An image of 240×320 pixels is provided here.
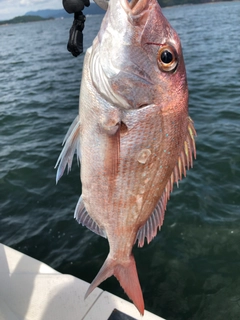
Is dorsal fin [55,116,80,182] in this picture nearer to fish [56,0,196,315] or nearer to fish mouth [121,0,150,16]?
fish [56,0,196,315]

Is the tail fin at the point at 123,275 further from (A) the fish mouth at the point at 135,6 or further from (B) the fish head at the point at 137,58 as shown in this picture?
(A) the fish mouth at the point at 135,6

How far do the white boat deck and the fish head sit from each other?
2218 mm

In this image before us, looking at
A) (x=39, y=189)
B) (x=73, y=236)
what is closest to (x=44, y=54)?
(x=39, y=189)

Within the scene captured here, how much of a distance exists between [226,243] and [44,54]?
22.2 m

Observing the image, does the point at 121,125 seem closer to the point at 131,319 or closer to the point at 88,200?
the point at 88,200

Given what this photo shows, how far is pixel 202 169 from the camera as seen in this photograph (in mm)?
6539

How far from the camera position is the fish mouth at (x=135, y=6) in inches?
58.7

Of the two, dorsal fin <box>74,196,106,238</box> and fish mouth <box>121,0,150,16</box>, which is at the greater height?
fish mouth <box>121,0,150,16</box>

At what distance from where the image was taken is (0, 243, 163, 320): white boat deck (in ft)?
9.77

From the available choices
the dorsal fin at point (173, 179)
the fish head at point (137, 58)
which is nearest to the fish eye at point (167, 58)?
the fish head at point (137, 58)

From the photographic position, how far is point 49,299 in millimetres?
3191

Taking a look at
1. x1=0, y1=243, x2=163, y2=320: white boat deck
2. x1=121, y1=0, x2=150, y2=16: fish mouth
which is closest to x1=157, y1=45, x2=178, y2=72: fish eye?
x1=121, y1=0, x2=150, y2=16: fish mouth

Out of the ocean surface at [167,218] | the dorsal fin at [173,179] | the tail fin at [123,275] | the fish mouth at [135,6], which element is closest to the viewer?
the fish mouth at [135,6]

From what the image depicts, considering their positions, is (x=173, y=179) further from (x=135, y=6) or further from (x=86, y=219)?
(x=135, y=6)
